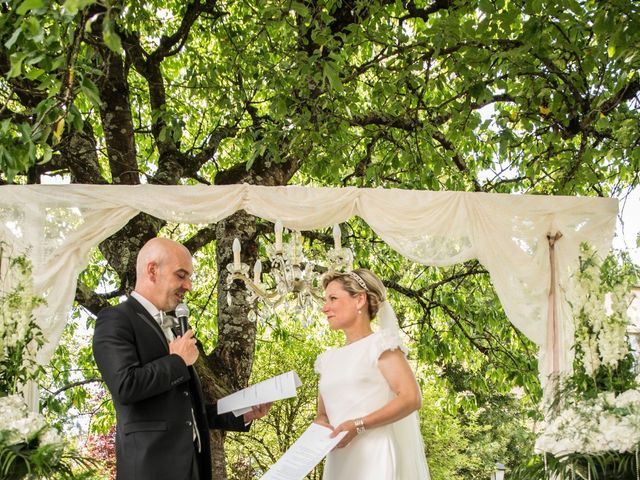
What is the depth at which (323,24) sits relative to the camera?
5477 millimetres

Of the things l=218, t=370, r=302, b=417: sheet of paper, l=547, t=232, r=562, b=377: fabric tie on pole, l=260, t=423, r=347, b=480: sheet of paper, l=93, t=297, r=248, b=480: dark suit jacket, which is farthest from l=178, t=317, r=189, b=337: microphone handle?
l=547, t=232, r=562, b=377: fabric tie on pole

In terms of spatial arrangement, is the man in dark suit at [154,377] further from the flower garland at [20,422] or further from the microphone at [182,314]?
the flower garland at [20,422]

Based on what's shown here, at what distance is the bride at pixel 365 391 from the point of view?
11.9 feet

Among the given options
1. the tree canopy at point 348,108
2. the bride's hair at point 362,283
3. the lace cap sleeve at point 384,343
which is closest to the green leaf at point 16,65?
the tree canopy at point 348,108

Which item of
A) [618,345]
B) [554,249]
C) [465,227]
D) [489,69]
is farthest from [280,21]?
[618,345]

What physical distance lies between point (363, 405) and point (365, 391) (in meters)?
0.07

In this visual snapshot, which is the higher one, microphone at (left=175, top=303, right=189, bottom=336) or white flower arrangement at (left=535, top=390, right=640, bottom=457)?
microphone at (left=175, top=303, right=189, bottom=336)

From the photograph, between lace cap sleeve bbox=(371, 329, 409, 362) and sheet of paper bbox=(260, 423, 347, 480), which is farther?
lace cap sleeve bbox=(371, 329, 409, 362)

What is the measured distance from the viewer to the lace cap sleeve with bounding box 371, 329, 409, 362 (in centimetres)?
374

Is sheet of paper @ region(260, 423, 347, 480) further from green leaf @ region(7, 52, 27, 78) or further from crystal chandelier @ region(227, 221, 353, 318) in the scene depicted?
green leaf @ region(7, 52, 27, 78)

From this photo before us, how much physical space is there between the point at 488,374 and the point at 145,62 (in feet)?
12.8

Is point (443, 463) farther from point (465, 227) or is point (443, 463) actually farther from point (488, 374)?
point (465, 227)

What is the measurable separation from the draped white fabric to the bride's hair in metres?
0.62

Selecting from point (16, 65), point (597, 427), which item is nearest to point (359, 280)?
point (597, 427)
